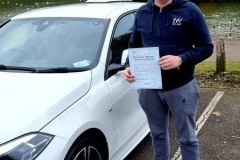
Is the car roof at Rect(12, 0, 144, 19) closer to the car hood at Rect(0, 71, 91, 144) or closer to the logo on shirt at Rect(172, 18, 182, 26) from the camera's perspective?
the car hood at Rect(0, 71, 91, 144)

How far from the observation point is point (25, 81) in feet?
10.3

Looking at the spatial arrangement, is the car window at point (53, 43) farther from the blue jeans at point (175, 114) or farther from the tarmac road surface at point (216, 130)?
the tarmac road surface at point (216, 130)

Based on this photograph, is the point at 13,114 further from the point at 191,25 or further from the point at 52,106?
the point at 191,25

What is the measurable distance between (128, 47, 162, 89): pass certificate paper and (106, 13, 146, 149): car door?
429mm

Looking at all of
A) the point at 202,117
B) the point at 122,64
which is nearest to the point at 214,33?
the point at 202,117

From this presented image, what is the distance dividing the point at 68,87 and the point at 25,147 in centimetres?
69

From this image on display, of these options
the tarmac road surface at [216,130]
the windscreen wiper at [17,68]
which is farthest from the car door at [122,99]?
the windscreen wiper at [17,68]

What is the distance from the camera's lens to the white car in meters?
2.57

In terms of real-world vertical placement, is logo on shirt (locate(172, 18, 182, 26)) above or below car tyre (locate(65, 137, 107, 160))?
above

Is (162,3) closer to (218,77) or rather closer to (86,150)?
(86,150)

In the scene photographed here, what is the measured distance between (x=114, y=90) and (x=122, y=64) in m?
0.27

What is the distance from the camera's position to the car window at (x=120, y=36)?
3.74m

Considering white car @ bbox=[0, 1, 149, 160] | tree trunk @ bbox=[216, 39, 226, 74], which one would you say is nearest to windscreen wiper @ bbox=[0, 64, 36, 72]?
white car @ bbox=[0, 1, 149, 160]

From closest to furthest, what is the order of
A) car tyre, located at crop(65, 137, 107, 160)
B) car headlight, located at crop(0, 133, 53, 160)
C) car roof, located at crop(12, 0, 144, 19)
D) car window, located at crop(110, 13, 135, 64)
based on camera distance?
car headlight, located at crop(0, 133, 53, 160), car tyre, located at crop(65, 137, 107, 160), car window, located at crop(110, 13, 135, 64), car roof, located at crop(12, 0, 144, 19)
